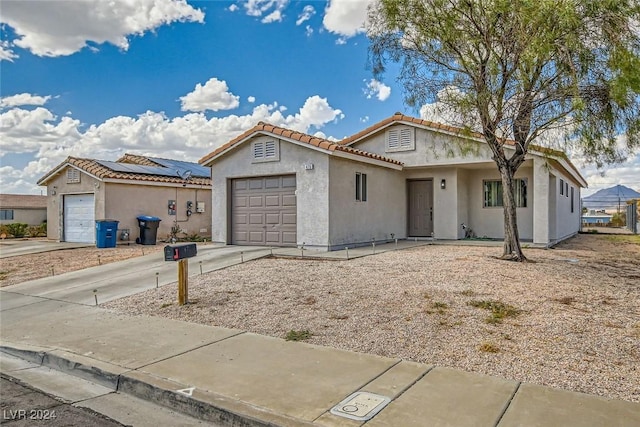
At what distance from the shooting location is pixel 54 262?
1338 centimetres

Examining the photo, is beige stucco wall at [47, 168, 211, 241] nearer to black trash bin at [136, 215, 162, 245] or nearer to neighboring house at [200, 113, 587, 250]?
black trash bin at [136, 215, 162, 245]

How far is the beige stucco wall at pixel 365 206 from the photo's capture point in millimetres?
13641

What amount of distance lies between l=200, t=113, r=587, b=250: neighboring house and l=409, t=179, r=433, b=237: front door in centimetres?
4

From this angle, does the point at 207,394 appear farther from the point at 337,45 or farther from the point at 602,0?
the point at 337,45

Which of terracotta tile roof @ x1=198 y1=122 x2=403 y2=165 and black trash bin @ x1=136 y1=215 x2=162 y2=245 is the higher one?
terracotta tile roof @ x1=198 y1=122 x2=403 y2=165

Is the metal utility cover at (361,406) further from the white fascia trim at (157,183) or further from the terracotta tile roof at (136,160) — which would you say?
the terracotta tile roof at (136,160)

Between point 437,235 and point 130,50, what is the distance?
12.9 metres

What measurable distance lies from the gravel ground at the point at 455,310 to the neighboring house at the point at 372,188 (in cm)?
303

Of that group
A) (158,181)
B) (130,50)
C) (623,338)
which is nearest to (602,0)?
(623,338)

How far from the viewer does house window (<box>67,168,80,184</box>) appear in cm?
1902

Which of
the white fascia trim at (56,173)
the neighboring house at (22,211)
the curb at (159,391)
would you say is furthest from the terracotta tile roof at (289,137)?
the neighboring house at (22,211)

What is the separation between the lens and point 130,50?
16594 mm

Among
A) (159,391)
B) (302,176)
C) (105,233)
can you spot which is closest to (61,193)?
(105,233)

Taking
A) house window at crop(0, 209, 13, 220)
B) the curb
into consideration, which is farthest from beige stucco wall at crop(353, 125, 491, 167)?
house window at crop(0, 209, 13, 220)
